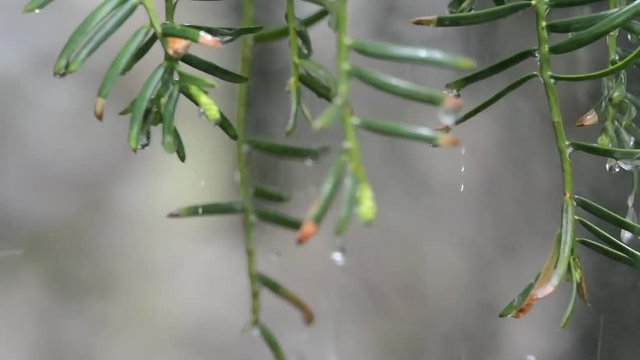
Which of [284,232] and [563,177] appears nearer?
[563,177]

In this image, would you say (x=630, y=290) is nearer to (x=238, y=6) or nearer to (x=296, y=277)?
(x=296, y=277)

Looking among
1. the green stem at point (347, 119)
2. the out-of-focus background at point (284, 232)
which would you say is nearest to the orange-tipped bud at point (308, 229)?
the green stem at point (347, 119)

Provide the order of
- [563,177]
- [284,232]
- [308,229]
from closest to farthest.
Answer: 1. [308,229]
2. [563,177]
3. [284,232]

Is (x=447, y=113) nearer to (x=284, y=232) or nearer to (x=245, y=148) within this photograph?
(x=245, y=148)

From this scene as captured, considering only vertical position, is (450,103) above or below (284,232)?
above

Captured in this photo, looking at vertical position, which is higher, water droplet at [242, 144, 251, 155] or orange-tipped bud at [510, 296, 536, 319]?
water droplet at [242, 144, 251, 155]

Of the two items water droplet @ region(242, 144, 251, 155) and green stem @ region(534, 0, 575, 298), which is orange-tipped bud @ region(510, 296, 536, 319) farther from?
water droplet @ region(242, 144, 251, 155)

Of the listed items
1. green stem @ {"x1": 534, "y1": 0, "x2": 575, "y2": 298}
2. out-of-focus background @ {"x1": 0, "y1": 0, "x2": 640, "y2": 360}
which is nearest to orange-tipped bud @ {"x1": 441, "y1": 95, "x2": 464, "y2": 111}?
green stem @ {"x1": 534, "y1": 0, "x2": 575, "y2": 298}

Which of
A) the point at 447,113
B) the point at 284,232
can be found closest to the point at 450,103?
the point at 447,113
